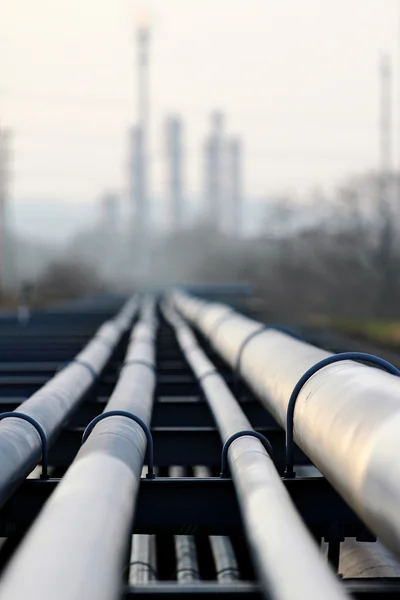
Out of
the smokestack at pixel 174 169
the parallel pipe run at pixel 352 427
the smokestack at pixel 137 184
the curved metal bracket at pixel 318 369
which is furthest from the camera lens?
the smokestack at pixel 174 169

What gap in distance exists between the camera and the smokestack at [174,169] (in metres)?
127

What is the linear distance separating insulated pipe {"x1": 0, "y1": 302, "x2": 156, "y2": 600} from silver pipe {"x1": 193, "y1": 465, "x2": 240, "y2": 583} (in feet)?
8.41

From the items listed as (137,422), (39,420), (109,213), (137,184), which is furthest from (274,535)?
(109,213)

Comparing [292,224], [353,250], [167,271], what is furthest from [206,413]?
[167,271]

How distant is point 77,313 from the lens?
61.3 ft

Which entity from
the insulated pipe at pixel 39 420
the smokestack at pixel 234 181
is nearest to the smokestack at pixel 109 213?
the smokestack at pixel 234 181

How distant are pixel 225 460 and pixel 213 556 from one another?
10.5 feet

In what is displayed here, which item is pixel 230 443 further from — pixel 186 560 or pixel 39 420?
pixel 186 560

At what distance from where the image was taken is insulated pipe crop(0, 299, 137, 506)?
13.8 feet

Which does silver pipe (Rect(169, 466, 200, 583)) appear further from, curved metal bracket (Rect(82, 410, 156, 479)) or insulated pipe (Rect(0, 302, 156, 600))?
insulated pipe (Rect(0, 302, 156, 600))

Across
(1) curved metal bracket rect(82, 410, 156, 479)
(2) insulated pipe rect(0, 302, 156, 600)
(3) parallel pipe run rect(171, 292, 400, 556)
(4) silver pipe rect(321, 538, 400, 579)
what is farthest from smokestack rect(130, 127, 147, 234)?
(2) insulated pipe rect(0, 302, 156, 600)

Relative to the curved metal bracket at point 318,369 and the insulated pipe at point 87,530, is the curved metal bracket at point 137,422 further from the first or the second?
the curved metal bracket at point 318,369

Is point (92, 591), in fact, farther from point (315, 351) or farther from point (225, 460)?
point (315, 351)

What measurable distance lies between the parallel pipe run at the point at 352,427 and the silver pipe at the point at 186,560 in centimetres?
173
